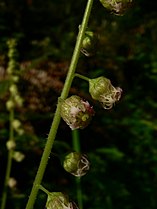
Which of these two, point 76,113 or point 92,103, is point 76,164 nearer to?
point 76,113

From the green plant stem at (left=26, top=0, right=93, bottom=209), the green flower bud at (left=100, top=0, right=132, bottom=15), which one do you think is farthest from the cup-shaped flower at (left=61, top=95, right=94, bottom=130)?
the green flower bud at (left=100, top=0, right=132, bottom=15)

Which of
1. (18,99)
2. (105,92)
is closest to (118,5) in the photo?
(105,92)

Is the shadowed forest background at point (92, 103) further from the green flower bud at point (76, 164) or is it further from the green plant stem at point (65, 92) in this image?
the green plant stem at point (65, 92)

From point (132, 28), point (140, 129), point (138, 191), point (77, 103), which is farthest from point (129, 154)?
point (77, 103)

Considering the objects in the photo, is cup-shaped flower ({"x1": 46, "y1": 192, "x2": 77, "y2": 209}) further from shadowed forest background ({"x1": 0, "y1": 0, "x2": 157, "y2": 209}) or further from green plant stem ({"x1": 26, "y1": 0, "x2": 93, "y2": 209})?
shadowed forest background ({"x1": 0, "y1": 0, "x2": 157, "y2": 209})

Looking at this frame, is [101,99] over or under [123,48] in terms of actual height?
over

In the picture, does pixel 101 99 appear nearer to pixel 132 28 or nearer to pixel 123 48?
pixel 123 48
